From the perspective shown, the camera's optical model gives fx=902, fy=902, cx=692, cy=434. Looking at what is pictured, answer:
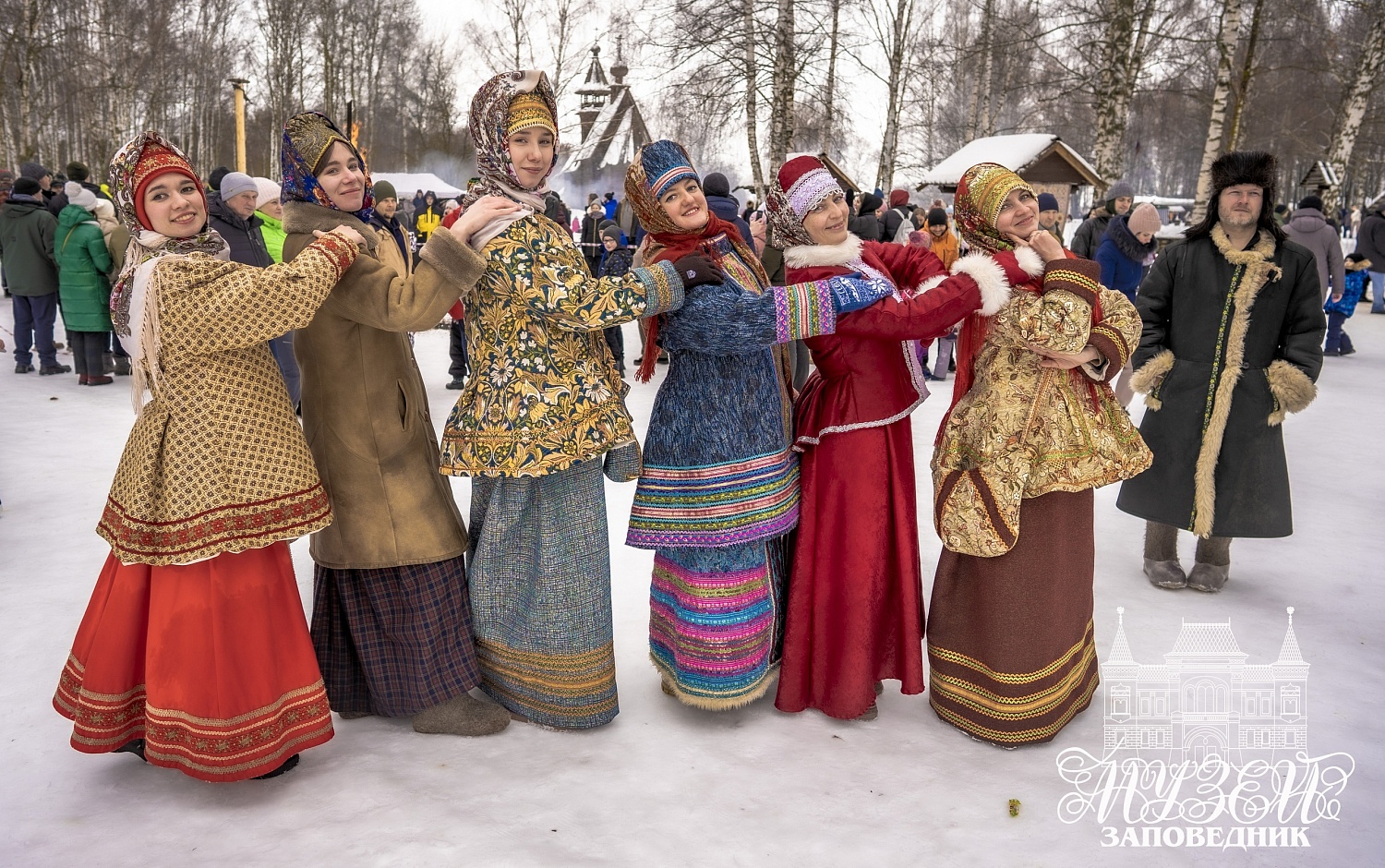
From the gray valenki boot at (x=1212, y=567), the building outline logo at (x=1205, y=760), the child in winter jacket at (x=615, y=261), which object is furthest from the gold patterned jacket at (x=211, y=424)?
the child in winter jacket at (x=615, y=261)

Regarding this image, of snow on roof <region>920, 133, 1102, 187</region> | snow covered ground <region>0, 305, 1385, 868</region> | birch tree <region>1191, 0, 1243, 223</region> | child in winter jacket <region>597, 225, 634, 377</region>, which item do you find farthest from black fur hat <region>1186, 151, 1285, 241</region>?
snow on roof <region>920, 133, 1102, 187</region>

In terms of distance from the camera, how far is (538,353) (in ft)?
8.20

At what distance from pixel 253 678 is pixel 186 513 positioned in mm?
464

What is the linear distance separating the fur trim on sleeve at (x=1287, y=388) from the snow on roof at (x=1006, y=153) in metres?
10.3

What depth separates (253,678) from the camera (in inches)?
91.5

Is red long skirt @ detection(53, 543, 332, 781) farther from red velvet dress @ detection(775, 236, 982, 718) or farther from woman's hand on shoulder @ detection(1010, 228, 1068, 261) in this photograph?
woman's hand on shoulder @ detection(1010, 228, 1068, 261)

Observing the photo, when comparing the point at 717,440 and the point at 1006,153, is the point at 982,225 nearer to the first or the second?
the point at 717,440

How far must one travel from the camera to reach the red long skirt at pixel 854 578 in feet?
8.95

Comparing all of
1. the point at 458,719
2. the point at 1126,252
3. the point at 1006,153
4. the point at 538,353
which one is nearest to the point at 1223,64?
the point at 1006,153

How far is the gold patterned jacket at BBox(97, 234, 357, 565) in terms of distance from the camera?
218cm

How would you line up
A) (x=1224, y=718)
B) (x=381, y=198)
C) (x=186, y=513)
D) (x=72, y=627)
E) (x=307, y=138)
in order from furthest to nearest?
1. (x=381, y=198)
2. (x=72, y=627)
3. (x=1224, y=718)
4. (x=307, y=138)
5. (x=186, y=513)

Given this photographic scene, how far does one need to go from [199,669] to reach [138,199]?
1.18m

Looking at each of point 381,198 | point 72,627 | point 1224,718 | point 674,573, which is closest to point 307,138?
point 674,573

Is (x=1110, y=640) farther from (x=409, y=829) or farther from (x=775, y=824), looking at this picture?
(x=409, y=829)
